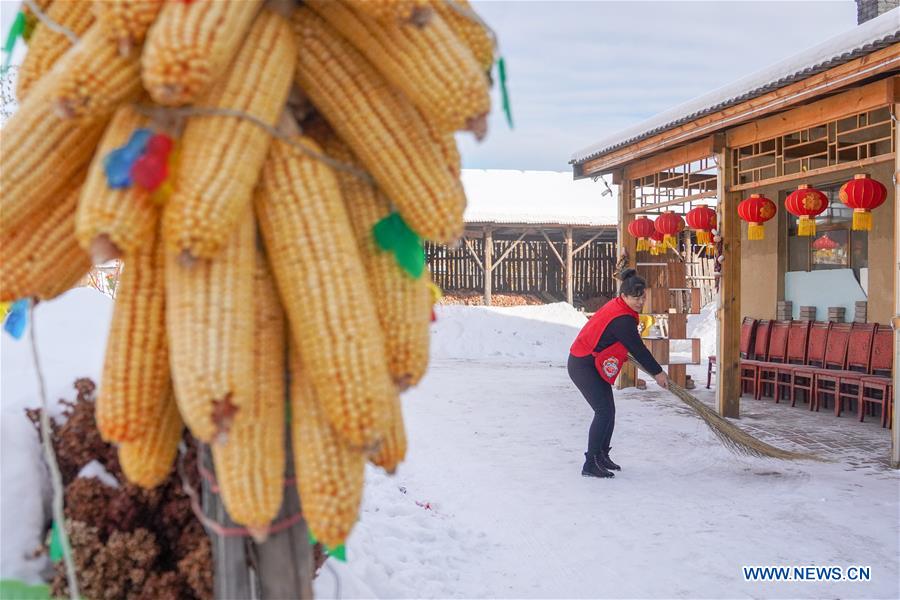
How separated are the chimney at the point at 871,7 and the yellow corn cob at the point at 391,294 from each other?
1296 centimetres

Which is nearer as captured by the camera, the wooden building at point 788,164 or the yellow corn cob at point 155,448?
the yellow corn cob at point 155,448

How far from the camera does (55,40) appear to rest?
62.4 inches

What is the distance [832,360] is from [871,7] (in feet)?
20.7

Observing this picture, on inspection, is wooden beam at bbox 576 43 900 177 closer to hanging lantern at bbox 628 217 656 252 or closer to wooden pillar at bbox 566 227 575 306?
hanging lantern at bbox 628 217 656 252

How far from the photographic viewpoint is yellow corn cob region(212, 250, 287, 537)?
1.47 meters

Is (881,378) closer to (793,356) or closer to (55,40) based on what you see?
(793,356)

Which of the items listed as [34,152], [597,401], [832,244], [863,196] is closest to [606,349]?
[597,401]

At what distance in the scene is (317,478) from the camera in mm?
1474

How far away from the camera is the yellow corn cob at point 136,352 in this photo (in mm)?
1486

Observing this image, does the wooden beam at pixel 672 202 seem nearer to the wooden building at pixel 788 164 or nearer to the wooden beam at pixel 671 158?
the wooden building at pixel 788 164

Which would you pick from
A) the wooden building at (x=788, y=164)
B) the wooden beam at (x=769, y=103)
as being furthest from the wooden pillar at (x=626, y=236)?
the wooden beam at (x=769, y=103)

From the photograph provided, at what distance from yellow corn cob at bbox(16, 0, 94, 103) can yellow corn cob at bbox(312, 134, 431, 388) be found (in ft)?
2.09

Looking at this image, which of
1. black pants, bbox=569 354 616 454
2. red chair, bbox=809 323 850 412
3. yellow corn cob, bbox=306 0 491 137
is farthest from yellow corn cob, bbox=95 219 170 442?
red chair, bbox=809 323 850 412

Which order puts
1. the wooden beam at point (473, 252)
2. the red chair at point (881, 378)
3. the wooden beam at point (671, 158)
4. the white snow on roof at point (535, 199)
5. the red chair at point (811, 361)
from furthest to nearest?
the wooden beam at point (473, 252) → the white snow on roof at point (535, 199) → the red chair at point (811, 361) → the wooden beam at point (671, 158) → the red chair at point (881, 378)
